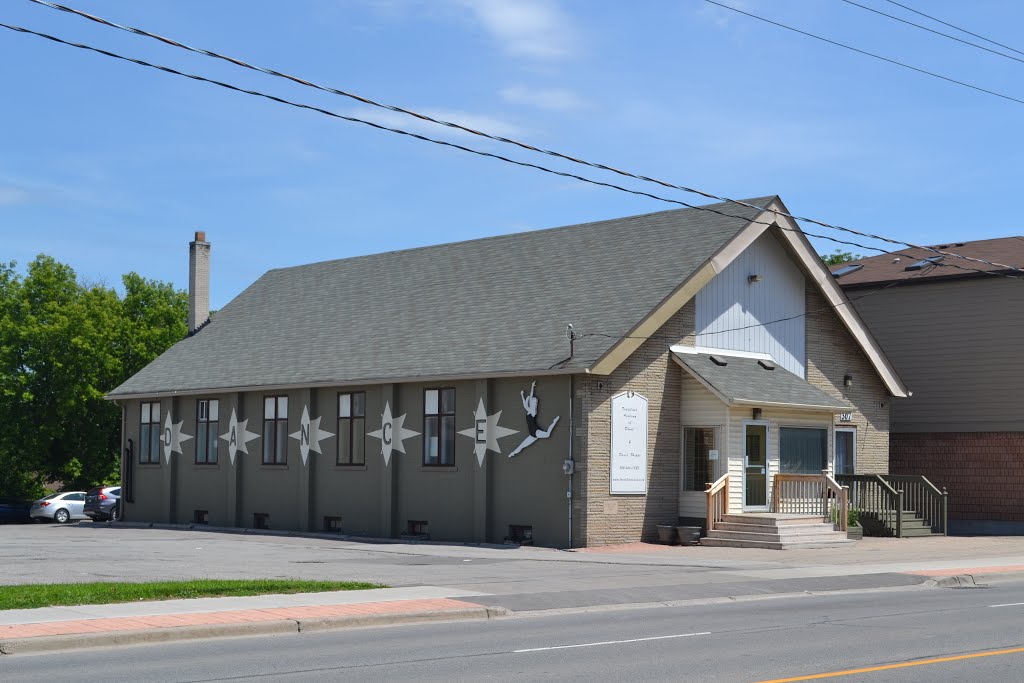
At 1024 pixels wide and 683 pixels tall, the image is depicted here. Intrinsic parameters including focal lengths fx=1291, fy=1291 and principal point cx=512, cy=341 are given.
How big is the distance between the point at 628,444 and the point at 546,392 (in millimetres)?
2167

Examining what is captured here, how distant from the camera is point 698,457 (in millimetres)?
29906

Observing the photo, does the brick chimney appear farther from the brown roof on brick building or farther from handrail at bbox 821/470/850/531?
handrail at bbox 821/470/850/531

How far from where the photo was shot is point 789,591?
19.4 metres

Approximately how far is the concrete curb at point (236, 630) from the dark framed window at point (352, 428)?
17.0m

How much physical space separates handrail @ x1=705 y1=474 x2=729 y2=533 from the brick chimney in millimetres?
22030

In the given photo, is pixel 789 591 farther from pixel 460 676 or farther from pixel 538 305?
pixel 538 305

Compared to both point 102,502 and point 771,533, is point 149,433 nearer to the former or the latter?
point 102,502

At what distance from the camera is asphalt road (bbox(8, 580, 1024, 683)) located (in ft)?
36.2

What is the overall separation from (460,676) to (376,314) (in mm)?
26241

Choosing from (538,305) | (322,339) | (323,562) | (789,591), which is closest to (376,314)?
(322,339)

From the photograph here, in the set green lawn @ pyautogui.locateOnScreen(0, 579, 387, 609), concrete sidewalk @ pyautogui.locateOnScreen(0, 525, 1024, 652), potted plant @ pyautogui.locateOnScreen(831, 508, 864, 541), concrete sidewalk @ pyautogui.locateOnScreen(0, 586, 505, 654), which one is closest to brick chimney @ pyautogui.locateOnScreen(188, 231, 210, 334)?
concrete sidewalk @ pyautogui.locateOnScreen(0, 525, 1024, 652)

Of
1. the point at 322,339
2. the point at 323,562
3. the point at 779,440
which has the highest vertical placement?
the point at 322,339


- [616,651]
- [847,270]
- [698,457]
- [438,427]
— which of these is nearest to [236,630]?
[616,651]

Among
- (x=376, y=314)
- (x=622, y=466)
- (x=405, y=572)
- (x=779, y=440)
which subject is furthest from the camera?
(x=376, y=314)
